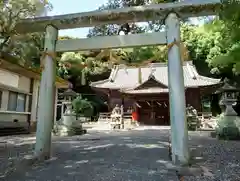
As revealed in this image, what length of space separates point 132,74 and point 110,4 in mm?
10373

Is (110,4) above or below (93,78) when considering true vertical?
above

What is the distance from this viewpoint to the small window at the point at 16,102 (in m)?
12.0

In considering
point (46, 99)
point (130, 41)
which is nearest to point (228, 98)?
point (130, 41)

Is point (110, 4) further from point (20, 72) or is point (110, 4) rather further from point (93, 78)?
point (20, 72)

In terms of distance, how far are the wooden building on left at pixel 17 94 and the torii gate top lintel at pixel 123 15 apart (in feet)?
16.9

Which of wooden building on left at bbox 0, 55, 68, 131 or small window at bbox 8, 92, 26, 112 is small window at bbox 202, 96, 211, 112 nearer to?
wooden building on left at bbox 0, 55, 68, 131

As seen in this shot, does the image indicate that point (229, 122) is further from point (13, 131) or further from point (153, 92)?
point (153, 92)

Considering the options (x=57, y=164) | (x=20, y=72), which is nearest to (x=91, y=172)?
(x=57, y=164)

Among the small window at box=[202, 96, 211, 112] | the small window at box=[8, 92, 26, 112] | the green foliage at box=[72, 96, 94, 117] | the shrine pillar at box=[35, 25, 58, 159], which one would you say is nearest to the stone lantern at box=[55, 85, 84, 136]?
the small window at box=[8, 92, 26, 112]

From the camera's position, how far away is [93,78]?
34.2 m

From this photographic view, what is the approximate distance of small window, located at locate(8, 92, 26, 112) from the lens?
12.0 meters

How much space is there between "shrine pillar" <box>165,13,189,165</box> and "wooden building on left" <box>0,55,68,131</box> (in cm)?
709

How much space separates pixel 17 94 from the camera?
12.6m

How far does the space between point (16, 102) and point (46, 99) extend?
8.23m
